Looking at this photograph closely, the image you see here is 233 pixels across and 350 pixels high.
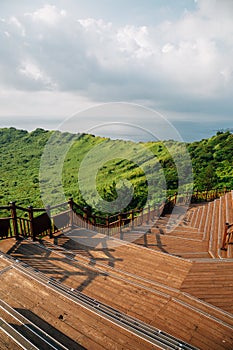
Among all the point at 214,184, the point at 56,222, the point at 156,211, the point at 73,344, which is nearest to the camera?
the point at 73,344

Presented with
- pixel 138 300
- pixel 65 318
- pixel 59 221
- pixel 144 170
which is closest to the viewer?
A: pixel 65 318

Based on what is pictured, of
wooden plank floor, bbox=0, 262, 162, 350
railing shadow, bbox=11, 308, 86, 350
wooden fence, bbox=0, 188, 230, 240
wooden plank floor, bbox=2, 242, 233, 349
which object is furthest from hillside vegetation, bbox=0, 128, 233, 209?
railing shadow, bbox=11, 308, 86, 350

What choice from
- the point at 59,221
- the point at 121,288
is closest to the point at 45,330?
the point at 121,288

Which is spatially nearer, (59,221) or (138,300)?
(138,300)

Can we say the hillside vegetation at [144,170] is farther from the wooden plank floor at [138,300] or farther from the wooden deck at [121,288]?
the wooden plank floor at [138,300]

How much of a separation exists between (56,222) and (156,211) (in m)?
5.82

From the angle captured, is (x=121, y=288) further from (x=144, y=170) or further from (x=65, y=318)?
(x=144, y=170)

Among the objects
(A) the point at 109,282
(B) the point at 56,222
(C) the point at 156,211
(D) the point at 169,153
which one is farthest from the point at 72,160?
(A) the point at 109,282

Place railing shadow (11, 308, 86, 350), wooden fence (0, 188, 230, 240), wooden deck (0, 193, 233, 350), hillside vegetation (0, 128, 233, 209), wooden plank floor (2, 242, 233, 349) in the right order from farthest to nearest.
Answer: hillside vegetation (0, 128, 233, 209) → wooden fence (0, 188, 230, 240) → wooden plank floor (2, 242, 233, 349) → wooden deck (0, 193, 233, 350) → railing shadow (11, 308, 86, 350)

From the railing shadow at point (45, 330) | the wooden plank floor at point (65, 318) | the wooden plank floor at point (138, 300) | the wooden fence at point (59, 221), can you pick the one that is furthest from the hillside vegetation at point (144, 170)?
the railing shadow at point (45, 330)

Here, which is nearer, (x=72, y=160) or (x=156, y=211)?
(x=156, y=211)

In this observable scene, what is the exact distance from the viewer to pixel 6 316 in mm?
3719

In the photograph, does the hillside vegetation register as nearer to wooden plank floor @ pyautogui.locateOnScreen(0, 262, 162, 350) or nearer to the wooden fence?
the wooden fence

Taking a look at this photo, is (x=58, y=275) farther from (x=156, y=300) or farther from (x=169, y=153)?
(x=169, y=153)
